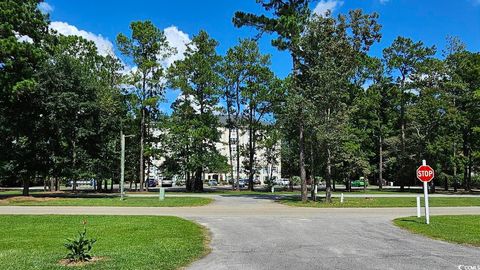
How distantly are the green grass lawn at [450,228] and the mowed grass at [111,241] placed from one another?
6.98m

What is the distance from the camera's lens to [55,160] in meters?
34.0

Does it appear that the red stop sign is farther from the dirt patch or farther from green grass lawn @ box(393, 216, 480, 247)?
the dirt patch

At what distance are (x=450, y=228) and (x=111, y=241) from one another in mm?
11050

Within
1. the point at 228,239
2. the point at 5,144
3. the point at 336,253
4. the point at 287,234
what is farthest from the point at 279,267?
the point at 5,144

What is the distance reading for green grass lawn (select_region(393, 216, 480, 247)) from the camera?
496 inches

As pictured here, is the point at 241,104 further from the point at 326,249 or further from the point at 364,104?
the point at 326,249

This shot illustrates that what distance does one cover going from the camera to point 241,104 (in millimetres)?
55781

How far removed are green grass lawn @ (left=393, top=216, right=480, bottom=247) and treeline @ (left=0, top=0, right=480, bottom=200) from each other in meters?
12.6

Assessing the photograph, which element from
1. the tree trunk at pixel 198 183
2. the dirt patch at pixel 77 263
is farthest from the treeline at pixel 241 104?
the dirt patch at pixel 77 263

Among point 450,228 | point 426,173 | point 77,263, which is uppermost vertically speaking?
point 426,173

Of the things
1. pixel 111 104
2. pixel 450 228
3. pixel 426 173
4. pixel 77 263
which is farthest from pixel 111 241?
pixel 111 104

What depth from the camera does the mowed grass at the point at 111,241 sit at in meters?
8.69

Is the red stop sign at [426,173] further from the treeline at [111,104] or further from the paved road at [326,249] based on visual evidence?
the treeline at [111,104]

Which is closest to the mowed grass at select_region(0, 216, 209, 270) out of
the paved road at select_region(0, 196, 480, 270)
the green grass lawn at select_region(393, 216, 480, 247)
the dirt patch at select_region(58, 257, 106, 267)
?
the dirt patch at select_region(58, 257, 106, 267)
